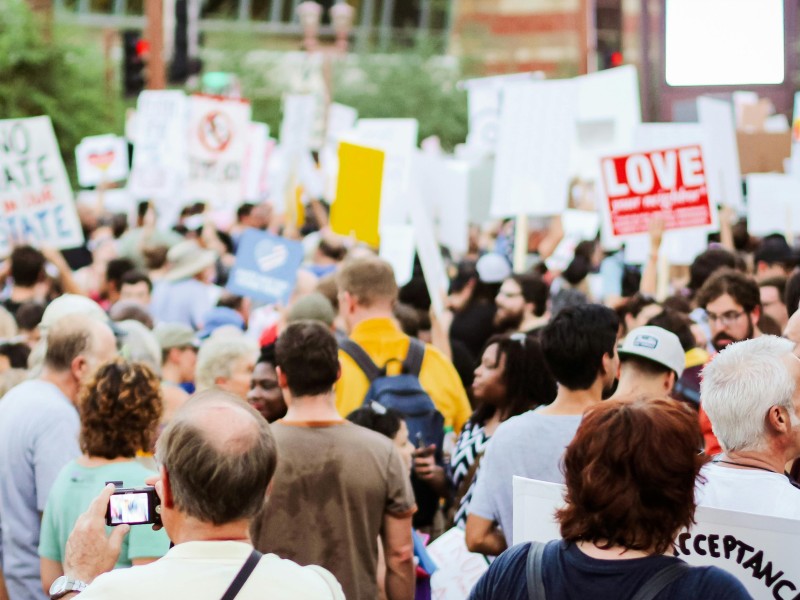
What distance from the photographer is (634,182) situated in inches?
348

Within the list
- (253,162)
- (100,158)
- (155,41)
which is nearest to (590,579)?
(100,158)

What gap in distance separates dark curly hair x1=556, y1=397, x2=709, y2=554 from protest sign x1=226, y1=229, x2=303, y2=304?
638 centimetres

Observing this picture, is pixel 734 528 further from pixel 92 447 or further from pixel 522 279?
pixel 522 279

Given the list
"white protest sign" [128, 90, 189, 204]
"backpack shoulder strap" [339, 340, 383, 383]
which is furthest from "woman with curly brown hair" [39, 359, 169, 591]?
"white protest sign" [128, 90, 189, 204]

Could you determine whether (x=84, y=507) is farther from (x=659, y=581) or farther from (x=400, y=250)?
(x=400, y=250)

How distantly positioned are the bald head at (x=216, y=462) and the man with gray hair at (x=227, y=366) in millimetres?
3073

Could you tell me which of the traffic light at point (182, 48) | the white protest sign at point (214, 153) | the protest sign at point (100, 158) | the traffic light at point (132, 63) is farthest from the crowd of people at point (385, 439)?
the traffic light at point (182, 48)

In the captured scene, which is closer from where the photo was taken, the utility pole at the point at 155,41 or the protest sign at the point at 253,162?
the protest sign at the point at 253,162

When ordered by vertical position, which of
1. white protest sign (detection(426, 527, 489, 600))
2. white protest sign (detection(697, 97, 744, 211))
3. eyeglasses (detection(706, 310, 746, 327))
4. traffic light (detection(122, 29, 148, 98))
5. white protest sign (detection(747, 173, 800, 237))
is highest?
traffic light (detection(122, 29, 148, 98))

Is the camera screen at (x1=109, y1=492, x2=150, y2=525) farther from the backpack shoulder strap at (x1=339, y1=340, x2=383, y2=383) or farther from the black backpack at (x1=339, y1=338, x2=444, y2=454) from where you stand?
the backpack shoulder strap at (x1=339, y1=340, x2=383, y2=383)

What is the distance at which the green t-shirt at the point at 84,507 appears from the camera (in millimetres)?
4020

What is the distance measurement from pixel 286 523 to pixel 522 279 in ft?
13.6

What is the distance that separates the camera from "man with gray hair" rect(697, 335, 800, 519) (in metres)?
3.21

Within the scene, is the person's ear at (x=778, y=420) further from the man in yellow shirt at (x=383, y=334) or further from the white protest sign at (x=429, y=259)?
the white protest sign at (x=429, y=259)
